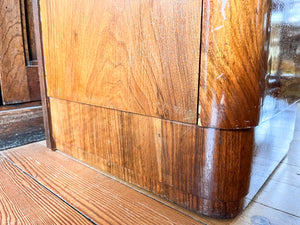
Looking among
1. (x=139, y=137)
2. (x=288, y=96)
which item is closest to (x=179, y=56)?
(x=139, y=137)

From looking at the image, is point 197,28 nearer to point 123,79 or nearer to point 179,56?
point 179,56

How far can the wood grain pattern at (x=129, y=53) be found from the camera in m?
0.37

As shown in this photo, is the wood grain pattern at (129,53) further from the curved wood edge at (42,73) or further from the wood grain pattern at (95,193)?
the wood grain pattern at (95,193)

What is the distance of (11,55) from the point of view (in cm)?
78

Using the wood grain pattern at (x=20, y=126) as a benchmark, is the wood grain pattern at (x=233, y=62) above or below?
above

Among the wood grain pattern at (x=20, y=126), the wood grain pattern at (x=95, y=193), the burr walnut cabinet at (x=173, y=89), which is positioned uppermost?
the burr walnut cabinet at (x=173, y=89)

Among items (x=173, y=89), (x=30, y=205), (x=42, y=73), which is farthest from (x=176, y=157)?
(x=42, y=73)

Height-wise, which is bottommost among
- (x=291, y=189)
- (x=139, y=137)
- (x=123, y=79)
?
(x=291, y=189)

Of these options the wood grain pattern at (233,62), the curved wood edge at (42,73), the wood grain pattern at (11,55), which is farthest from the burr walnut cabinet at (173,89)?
the wood grain pattern at (11,55)

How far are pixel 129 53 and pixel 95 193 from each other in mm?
291

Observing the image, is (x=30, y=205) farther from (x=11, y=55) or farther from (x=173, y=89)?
(x=11, y=55)

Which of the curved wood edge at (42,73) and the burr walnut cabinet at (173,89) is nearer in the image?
the burr walnut cabinet at (173,89)

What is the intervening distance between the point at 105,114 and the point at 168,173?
20cm

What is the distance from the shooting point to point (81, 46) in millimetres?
541
